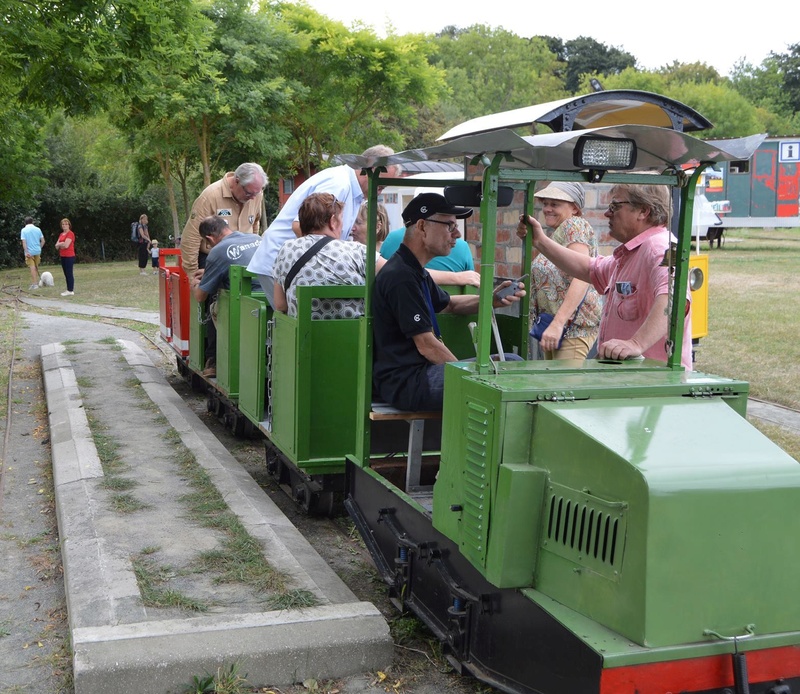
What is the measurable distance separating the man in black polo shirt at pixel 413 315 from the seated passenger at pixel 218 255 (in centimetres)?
340

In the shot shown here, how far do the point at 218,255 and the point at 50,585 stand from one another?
3.94 meters

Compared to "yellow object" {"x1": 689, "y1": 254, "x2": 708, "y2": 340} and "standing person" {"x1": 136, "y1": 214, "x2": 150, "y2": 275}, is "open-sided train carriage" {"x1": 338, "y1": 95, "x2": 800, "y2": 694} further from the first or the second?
"standing person" {"x1": 136, "y1": 214, "x2": 150, "y2": 275}

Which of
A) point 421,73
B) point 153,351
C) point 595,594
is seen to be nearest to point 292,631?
point 595,594

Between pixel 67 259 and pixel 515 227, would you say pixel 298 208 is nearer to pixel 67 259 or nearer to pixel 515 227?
pixel 515 227

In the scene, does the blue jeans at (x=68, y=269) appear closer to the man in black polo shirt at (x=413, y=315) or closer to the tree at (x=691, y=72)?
the man in black polo shirt at (x=413, y=315)

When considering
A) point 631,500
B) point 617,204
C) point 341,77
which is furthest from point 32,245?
point 631,500

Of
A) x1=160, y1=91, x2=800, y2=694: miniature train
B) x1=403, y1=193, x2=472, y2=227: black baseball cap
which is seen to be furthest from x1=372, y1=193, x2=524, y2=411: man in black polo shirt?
x1=160, y1=91, x2=800, y2=694: miniature train

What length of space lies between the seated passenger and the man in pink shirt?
13.0 feet

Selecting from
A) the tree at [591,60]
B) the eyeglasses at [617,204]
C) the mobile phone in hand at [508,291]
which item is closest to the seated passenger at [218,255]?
the mobile phone in hand at [508,291]

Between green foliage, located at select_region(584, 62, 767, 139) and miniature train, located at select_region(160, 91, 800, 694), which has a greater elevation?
green foliage, located at select_region(584, 62, 767, 139)

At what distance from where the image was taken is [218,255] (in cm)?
817

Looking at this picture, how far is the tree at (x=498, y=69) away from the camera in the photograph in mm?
77000

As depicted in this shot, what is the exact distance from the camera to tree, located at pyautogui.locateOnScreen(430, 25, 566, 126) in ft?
253

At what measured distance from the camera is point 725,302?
17094mm
